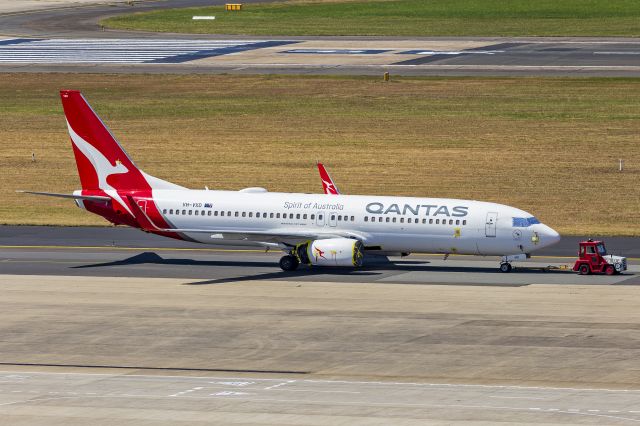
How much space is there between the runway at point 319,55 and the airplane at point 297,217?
63.8m

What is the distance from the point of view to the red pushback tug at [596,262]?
223ft

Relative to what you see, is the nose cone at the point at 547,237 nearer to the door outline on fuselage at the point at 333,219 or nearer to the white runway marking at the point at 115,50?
the door outline on fuselage at the point at 333,219

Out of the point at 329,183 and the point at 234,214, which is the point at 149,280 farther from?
the point at 329,183

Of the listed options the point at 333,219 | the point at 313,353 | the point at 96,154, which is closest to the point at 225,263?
the point at 333,219

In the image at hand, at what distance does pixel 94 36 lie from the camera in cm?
17138

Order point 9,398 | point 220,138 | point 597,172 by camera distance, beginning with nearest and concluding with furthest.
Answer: point 9,398 < point 597,172 < point 220,138

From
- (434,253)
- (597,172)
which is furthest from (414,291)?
(597,172)

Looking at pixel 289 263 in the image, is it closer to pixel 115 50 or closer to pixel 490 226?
pixel 490 226

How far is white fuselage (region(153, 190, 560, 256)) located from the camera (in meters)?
68.1

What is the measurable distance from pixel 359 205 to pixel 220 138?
4270cm

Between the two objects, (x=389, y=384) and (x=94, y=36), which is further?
(x=94, y=36)

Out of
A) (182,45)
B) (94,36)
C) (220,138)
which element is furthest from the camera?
(94,36)

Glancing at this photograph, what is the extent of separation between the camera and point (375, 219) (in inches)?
2736

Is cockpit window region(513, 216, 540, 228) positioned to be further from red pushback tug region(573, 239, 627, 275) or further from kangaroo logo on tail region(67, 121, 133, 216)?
kangaroo logo on tail region(67, 121, 133, 216)
